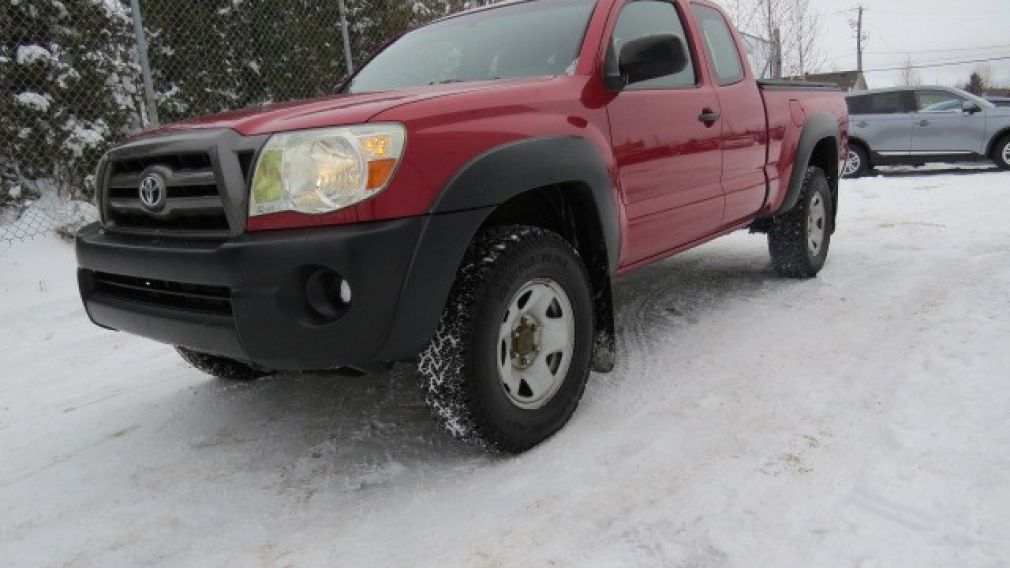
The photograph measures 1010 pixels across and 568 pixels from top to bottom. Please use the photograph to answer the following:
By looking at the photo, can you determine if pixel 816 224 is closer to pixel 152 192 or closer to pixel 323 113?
pixel 323 113

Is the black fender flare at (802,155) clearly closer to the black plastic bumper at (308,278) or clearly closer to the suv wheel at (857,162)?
the black plastic bumper at (308,278)

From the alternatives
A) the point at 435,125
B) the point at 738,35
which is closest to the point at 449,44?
the point at 435,125

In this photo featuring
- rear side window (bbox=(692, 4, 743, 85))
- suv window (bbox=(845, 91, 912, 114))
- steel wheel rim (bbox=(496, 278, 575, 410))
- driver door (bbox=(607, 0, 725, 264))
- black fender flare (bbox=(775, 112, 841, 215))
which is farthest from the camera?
suv window (bbox=(845, 91, 912, 114))

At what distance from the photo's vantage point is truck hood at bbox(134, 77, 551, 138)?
209cm

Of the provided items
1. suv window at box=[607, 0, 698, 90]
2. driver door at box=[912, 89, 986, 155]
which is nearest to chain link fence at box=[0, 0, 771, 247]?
suv window at box=[607, 0, 698, 90]

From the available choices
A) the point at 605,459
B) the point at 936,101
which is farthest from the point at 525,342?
the point at 936,101

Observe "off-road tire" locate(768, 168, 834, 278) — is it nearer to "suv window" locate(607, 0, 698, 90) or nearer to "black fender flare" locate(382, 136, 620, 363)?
"suv window" locate(607, 0, 698, 90)

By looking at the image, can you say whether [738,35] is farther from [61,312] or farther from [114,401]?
[61,312]

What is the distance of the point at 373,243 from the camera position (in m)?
1.97

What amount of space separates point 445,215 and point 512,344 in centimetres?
58

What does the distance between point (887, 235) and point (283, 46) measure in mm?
6520

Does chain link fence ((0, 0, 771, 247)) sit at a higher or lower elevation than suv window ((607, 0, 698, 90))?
higher

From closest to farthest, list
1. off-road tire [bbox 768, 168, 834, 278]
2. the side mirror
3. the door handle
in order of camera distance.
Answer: the side mirror, the door handle, off-road tire [bbox 768, 168, 834, 278]

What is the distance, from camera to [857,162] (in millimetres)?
12281
